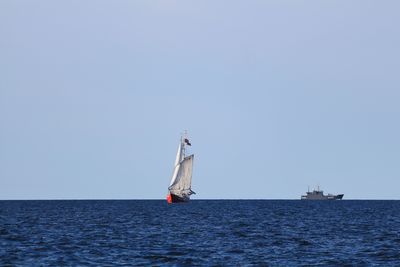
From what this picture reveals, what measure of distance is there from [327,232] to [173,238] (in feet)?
63.8

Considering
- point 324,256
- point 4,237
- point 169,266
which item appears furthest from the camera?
point 4,237

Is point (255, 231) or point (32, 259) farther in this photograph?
point (255, 231)

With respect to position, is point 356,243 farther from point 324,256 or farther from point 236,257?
point 236,257

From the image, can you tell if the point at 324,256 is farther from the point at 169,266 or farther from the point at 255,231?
the point at 255,231

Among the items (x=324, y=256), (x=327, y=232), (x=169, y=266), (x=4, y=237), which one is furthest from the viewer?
(x=327, y=232)

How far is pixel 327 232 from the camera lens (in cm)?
8200

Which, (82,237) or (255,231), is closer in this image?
(82,237)

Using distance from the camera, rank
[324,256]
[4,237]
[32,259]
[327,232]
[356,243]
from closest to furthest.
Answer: [32,259] < [324,256] < [356,243] < [4,237] < [327,232]

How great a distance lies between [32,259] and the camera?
51062mm

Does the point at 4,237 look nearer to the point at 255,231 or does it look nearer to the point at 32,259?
the point at 32,259

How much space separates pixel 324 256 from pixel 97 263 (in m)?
16.8

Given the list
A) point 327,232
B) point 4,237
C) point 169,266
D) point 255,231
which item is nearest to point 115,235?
point 4,237

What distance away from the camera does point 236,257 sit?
53.6 meters

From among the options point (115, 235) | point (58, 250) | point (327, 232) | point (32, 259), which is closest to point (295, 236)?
point (327, 232)
